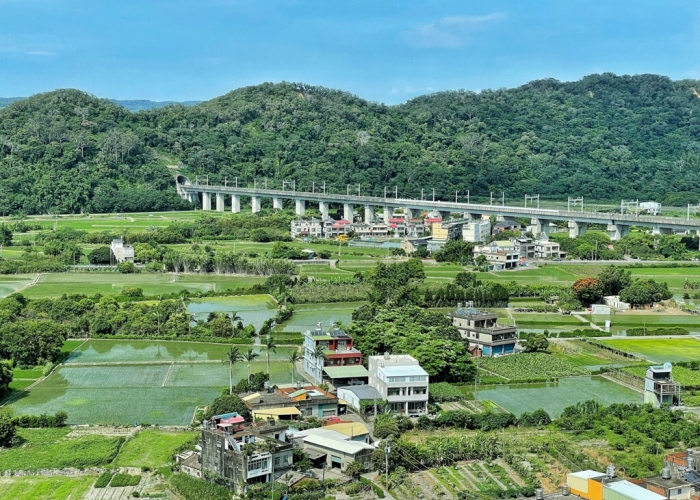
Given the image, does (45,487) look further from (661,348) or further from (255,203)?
(255,203)

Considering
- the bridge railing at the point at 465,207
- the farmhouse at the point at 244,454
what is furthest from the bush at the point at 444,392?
the bridge railing at the point at 465,207

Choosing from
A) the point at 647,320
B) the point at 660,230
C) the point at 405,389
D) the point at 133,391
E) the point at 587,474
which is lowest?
the point at 133,391

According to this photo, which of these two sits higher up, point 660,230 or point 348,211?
point 348,211

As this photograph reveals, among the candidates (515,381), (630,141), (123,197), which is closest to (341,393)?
(515,381)

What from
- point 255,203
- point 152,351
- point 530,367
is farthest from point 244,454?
point 255,203

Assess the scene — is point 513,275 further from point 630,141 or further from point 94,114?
point 630,141

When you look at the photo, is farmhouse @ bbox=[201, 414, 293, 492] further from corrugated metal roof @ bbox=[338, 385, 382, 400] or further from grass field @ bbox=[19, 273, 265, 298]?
grass field @ bbox=[19, 273, 265, 298]

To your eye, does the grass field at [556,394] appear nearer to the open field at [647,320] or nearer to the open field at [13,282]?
the open field at [647,320]
